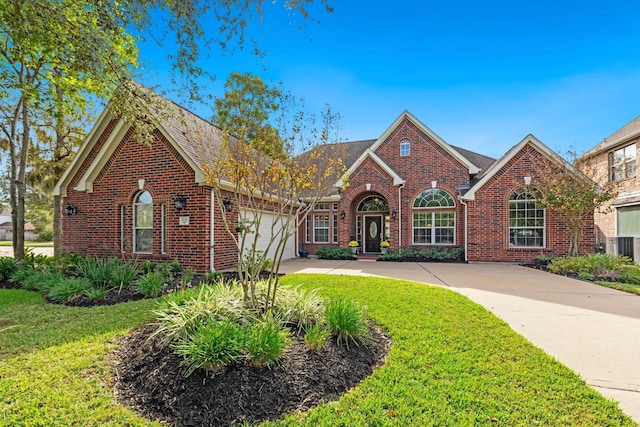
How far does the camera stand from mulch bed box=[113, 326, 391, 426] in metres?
2.71

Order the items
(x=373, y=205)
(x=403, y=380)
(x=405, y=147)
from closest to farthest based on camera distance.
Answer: (x=403, y=380)
(x=405, y=147)
(x=373, y=205)

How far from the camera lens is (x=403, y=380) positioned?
3178 millimetres

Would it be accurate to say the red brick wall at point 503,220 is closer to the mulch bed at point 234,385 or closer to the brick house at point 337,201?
the brick house at point 337,201

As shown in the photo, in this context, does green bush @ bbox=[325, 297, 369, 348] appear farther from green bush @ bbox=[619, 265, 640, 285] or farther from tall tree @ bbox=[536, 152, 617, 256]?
tall tree @ bbox=[536, 152, 617, 256]

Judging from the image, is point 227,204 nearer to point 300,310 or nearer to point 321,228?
point 300,310

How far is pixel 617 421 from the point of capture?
256 cm

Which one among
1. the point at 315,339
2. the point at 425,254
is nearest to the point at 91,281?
the point at 315,339

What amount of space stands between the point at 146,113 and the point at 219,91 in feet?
5.86

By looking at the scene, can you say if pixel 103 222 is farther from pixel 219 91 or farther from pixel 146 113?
pixel 219 91

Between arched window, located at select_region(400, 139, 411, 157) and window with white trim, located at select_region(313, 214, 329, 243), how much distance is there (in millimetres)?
5121

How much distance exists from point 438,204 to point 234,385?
557 inches

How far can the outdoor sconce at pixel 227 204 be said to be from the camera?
10320mm

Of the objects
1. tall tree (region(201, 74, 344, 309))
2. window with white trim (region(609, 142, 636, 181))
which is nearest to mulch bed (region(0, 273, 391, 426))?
tall tree (region(201, 74, 344, 309))

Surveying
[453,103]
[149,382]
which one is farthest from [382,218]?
[149,382]
